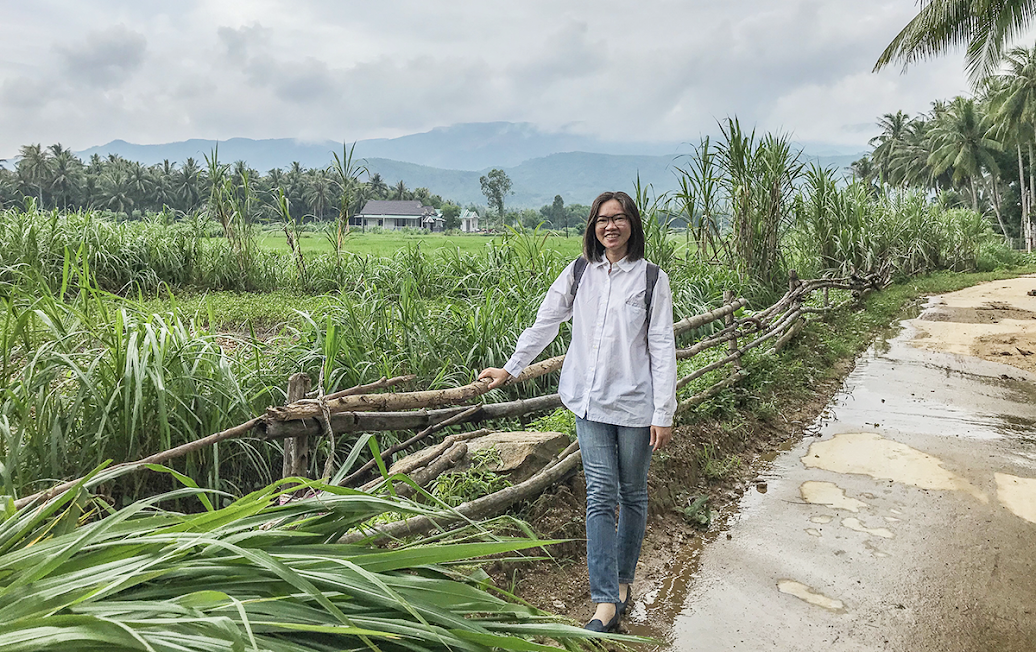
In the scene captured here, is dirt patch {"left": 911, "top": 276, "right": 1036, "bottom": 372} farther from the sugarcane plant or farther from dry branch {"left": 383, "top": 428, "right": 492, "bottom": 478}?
the sugarcane plant

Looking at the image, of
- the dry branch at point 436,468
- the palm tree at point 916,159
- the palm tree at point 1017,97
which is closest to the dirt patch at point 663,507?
the dry branch at point 436,468

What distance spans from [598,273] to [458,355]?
1894mm

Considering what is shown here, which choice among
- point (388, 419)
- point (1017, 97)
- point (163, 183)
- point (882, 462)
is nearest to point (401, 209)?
point (163, 183)

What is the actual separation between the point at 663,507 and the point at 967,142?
43646 millimetres

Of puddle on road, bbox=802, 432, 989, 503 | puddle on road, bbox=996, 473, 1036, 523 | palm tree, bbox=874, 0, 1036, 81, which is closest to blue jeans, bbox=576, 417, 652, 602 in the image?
puddle on road, bbox=802, 432, 989, 503

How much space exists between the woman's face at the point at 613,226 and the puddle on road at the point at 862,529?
1.80 metres

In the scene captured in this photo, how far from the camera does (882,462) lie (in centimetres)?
393

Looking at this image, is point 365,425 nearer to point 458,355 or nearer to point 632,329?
point 632,329

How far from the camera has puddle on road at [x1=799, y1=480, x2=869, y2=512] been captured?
3.35m

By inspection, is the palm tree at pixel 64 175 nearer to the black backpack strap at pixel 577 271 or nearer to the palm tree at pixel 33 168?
the palm tree at pixel 33 168

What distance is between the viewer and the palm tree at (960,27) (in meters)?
12.8

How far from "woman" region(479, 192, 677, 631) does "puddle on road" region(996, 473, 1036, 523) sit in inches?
83.5

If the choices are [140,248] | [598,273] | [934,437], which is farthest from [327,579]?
[140,248]

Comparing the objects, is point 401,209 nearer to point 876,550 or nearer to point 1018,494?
point 1018,494
